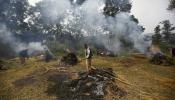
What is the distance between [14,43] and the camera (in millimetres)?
39125

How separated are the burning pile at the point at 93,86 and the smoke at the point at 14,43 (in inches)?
928

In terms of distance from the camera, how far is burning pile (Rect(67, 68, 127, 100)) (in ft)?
45.8

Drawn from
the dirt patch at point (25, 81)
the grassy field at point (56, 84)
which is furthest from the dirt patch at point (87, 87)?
the dirt patch at point (25, 81)

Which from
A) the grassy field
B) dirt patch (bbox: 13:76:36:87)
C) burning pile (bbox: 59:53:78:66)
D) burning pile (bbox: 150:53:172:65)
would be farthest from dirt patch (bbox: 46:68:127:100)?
burning pile (bbox: 150:53:172:65)

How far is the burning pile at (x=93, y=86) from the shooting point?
13945 millimetres

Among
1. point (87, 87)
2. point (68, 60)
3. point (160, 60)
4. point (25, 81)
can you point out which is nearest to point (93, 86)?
point (87, 87)

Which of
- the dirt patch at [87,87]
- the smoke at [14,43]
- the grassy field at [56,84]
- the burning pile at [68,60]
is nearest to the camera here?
the dirt patch at [87,87]

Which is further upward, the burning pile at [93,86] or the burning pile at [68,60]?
the burning pile at [68,60]

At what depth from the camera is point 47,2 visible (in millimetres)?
47312

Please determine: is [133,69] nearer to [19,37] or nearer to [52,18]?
[19,37]

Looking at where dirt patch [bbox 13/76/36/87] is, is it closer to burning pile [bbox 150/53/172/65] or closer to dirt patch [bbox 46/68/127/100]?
dirt patch [bbox 46/68/127/100]

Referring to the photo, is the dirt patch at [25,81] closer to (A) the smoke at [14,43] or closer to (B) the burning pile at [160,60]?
(B) the burning pile at [160,60]

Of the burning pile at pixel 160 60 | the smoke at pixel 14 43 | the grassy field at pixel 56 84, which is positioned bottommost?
the grassy field at pixel 56 84

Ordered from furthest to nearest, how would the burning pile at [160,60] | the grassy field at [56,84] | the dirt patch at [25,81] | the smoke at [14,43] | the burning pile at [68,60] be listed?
the smoke at [14,43] → the burning pile at [160,60] → the burning pile at [68,60] → the dirt patch at [25,81] → the grassy field at [56,84]
